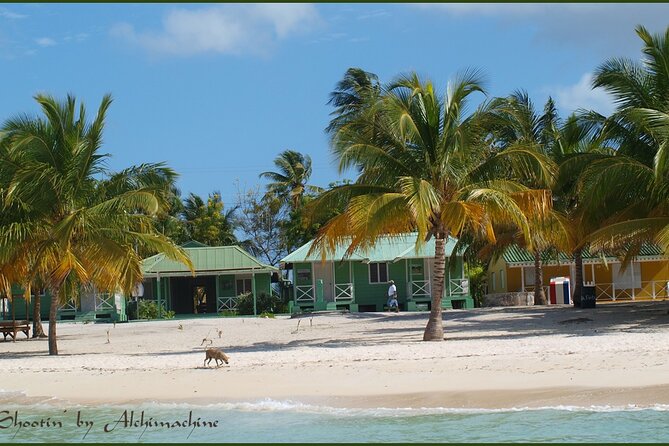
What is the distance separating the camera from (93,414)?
41.7ft

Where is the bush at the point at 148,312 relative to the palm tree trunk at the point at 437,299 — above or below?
below

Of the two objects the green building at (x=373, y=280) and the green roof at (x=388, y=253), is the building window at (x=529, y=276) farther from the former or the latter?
the green roof at (x=388, y=253)

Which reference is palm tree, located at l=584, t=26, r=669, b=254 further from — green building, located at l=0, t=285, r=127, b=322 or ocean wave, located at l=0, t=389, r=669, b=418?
green building, located at l=0, t=285, r=127, b=322

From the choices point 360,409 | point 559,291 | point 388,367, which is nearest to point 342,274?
point 559,291

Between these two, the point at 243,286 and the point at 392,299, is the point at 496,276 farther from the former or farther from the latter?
the point at 243,286

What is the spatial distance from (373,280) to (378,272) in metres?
0.43

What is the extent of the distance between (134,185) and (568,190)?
1484 cm

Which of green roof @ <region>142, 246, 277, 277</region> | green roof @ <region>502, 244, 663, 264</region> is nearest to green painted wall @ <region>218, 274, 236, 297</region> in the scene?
green roof @ <region>142, 246, 277, 277</region>

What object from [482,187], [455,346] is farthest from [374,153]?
[455,346]

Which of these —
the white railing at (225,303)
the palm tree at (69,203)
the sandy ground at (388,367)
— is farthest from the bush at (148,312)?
the palm tree at (69,203)

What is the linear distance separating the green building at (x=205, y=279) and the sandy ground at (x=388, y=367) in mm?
14488

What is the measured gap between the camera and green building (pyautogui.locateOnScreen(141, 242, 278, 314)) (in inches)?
1527

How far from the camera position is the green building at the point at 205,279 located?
38781 millimetres

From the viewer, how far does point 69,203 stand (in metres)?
19.5
